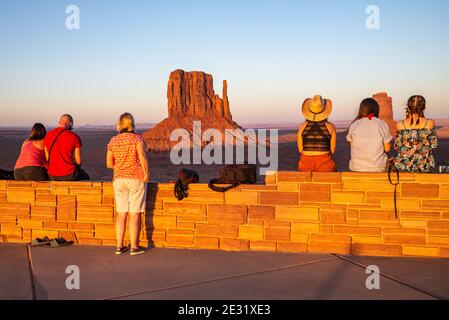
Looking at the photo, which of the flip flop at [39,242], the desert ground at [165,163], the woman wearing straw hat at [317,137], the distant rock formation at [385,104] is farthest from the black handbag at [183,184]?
the distant rock formation at [385,104]

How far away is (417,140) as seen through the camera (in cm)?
562

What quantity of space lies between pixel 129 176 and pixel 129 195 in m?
0.26

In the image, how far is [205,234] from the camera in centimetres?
586

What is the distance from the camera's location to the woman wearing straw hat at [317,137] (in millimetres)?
5699

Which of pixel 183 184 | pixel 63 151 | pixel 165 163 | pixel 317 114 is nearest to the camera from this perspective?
pixel 317 114

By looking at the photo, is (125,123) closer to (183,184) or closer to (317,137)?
(183,184)

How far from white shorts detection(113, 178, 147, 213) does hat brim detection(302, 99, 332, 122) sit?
7.62 ft

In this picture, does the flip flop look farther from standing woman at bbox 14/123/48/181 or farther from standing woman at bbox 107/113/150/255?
standing woman at bbox 107/113/150/255

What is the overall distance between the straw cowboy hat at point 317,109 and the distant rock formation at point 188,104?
93948 mm

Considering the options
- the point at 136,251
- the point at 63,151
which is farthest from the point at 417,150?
the point at 63,151

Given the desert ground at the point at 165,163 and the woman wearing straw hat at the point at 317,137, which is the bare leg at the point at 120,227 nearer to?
the woman wearing straw hat at the point at 317,137
